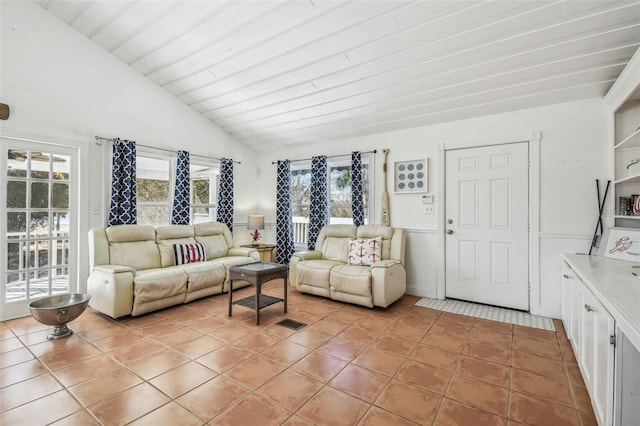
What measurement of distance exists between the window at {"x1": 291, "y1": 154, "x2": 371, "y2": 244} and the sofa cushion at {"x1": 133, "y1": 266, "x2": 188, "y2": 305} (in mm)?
2369

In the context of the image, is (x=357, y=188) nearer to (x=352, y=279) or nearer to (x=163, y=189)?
(x=352, y=279)

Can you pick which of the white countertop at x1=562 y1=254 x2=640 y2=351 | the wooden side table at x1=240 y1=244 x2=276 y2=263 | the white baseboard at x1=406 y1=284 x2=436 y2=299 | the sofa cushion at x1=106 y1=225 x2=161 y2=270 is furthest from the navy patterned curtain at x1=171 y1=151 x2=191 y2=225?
the white countertop at x1=562 y1=254 x2=640 y2=351

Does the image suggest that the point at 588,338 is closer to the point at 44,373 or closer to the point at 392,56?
the point at 392,56

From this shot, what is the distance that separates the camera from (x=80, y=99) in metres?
3.59

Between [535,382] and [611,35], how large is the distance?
8.61 feet

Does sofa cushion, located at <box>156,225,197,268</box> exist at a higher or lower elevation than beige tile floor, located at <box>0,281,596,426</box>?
higher

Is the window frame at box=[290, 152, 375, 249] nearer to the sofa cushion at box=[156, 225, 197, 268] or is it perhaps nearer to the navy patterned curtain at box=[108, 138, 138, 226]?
the sofa cushion at box=[156, 225, 197, 268]

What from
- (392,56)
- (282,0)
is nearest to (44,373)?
(282,0)

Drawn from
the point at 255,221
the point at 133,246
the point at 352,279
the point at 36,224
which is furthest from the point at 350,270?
the point at 36,224

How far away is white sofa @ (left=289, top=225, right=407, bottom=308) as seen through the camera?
136 inches

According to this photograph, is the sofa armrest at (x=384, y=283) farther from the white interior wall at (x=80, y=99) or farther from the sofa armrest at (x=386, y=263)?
the white interior wall at (x=80, y=99)

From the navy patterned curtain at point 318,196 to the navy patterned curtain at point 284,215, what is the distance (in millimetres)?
543

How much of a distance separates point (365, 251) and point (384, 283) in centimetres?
66

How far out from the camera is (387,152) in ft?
14.1
